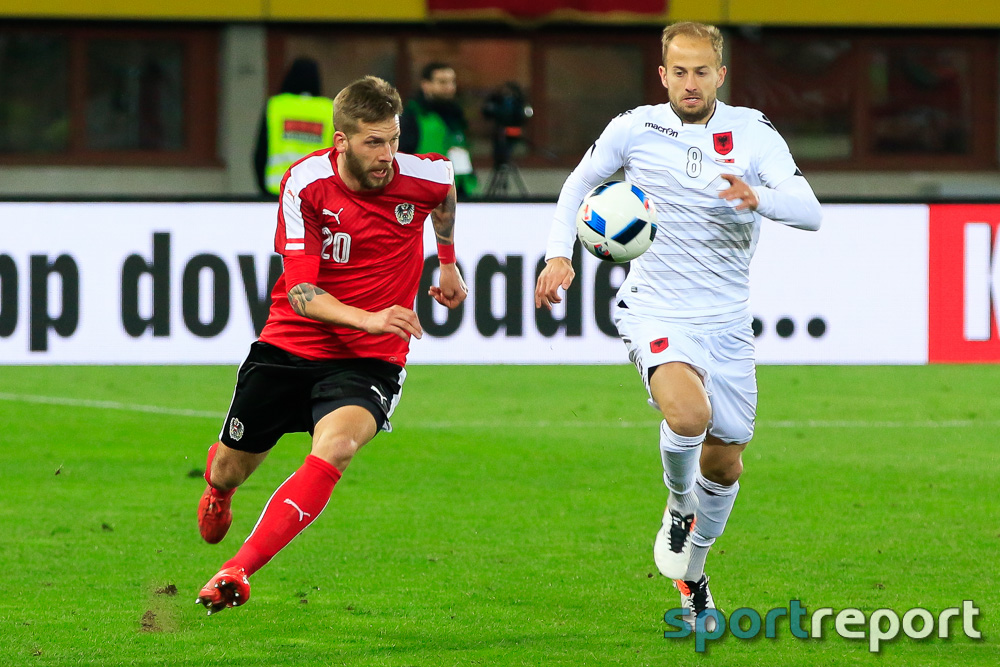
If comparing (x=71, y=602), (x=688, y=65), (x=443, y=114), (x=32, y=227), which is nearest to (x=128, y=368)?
(x=32, y=227)

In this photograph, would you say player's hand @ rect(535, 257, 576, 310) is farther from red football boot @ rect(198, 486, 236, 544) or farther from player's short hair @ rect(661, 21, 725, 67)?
red football boot @ rect(198, 486, 236, 544)

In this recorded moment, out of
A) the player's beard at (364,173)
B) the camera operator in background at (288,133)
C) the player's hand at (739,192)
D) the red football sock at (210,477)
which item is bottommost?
the red football sock at (210,477)

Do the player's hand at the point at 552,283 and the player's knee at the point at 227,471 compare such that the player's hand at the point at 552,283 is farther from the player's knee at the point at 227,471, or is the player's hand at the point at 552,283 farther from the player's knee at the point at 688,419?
the player's knee at the point at 227,471

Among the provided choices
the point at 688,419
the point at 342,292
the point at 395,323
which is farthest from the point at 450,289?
the point at 688,419

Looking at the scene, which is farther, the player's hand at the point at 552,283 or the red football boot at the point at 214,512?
the red football boot at the point at 214,512

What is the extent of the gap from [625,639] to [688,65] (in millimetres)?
2019

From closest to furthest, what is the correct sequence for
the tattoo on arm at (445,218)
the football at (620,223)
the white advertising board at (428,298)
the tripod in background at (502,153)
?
the football at (620,223), the tattoo on arm at (445,218), the white advertising board at (428,298), the tripod in background at (502,153)

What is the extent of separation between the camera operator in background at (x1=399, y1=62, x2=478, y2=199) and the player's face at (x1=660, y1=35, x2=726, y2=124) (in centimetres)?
666

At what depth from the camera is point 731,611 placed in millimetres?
5758

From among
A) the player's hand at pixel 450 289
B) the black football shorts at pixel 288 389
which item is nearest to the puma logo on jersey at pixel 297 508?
the black football shorts at pixel 288 389

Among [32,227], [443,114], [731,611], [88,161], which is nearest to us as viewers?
[731,611]

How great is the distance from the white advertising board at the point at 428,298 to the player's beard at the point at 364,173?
18.5 ft

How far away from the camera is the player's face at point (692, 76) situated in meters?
5.73

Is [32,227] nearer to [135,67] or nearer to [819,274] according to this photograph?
[819,274]
